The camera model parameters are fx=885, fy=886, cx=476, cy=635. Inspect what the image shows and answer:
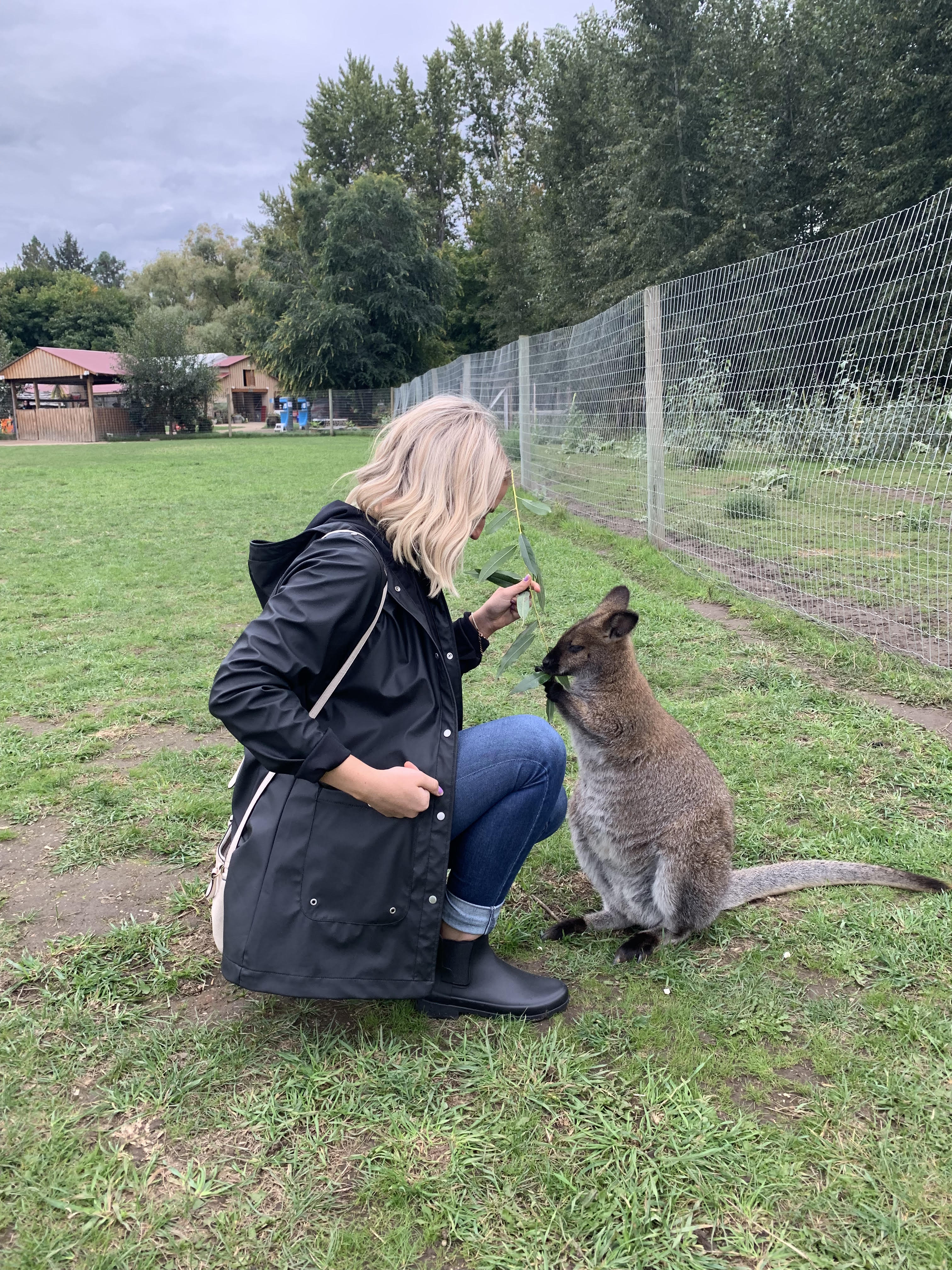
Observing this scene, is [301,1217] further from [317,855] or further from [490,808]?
[490,808]

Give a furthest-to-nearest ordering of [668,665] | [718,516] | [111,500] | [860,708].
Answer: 1. [111,500]
2. [718,516]
3. [668,665]
4. [860,708]

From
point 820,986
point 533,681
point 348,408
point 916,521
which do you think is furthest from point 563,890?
point 348,408

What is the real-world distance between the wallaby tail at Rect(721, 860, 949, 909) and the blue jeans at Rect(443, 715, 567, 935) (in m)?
0.82

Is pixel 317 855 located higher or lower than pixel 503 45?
lower

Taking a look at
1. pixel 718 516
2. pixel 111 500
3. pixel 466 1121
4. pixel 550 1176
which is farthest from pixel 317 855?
pixel 111 500

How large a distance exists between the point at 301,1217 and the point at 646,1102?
2.49 ft

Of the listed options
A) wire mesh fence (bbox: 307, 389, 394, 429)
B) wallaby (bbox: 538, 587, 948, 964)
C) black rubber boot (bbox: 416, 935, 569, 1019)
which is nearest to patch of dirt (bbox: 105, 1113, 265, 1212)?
black rubber boot (bbox: 416, 935, 569, 1019)

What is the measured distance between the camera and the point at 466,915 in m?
2.23

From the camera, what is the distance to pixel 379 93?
49.6 metres

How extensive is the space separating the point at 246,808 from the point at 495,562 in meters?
1.13

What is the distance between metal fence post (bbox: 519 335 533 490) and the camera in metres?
10.6

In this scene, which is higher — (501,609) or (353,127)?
(353,127)

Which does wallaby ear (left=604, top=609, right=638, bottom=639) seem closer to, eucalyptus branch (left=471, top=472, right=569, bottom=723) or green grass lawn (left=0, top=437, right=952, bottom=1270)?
eucalyptus branch (left=471, top=472, right=569, bottom=723)

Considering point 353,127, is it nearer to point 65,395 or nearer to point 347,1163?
point 65,395
